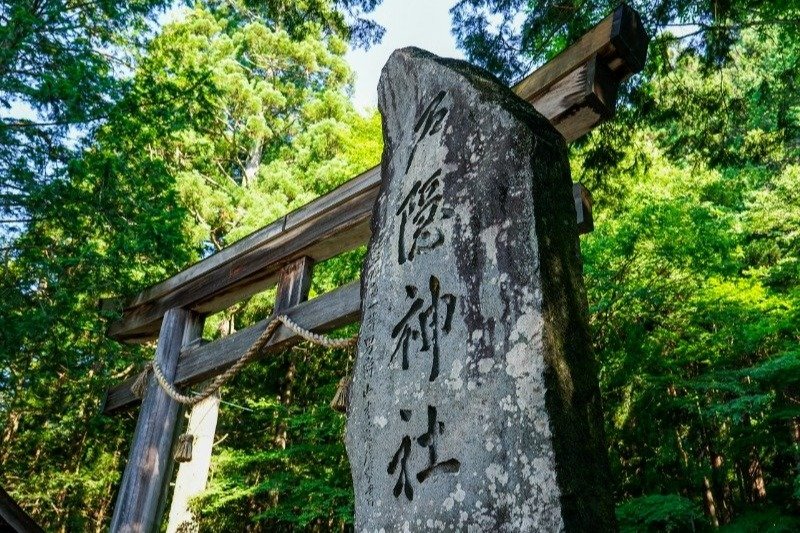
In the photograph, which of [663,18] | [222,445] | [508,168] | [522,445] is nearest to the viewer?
[522,445]

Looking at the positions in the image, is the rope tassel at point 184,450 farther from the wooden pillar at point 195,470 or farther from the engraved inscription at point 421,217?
the engraved inscription at point 421,217

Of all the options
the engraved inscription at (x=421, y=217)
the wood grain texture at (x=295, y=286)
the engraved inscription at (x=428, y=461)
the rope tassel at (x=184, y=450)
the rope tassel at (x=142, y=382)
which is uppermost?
the wood grain texture at (x=295, y=286)

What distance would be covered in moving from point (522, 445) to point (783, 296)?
6.96 meters

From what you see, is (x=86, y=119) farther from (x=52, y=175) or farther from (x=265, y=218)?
(x=265, y=218)

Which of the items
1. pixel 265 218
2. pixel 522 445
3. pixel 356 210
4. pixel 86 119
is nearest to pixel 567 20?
pixel 356 210

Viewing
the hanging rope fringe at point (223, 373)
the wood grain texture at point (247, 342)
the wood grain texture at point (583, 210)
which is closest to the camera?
the wood grain texture at point (583, 210)

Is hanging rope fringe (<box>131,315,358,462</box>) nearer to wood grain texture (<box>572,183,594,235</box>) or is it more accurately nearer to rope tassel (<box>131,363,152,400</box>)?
rope tassel (<box>131,363,152,400</box>)

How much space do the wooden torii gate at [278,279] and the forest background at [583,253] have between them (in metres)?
1.02

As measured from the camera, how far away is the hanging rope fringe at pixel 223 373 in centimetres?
380

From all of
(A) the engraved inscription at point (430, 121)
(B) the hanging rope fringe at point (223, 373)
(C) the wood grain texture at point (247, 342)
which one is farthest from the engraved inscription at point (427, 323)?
(C) the wood grain texture at point (247, 342)

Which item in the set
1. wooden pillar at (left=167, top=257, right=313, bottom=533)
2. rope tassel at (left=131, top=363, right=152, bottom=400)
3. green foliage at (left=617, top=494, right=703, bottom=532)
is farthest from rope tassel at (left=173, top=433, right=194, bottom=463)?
green foliage at (left=617, top=494, right=703, bottom=532)

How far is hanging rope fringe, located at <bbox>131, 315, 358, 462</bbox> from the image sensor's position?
12.5 ft

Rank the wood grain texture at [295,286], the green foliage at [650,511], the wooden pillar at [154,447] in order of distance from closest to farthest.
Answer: the wood grain texture at [295,286] → the wooden pillar at [154,447] → the green foliage at [650,511]

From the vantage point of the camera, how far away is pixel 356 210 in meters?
4.02
